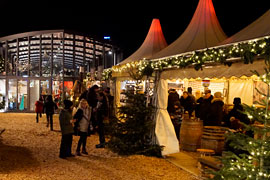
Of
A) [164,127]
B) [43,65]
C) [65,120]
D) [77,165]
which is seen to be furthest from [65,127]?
[43,65]

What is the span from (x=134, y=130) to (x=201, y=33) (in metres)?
3.19

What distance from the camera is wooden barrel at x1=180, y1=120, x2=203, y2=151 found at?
8922mm

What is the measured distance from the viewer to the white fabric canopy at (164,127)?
835 centimetres

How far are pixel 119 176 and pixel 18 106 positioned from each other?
688 inches

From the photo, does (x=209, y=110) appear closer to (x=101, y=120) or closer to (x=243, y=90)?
(x=101, y=120)

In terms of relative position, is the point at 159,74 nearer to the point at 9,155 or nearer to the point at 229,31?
the point at 9,155

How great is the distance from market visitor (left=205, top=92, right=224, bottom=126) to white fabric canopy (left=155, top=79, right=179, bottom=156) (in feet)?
3.86

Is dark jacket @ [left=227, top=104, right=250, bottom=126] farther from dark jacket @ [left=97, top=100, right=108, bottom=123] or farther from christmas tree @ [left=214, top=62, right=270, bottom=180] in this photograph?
christmas tree @ [left=214, top=62, right=270, bottom=180]

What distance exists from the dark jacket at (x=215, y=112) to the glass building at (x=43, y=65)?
1412cm

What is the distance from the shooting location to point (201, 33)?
27.7 feet

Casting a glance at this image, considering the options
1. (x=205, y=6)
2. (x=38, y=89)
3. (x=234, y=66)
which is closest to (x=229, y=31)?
(x=38, y=89)

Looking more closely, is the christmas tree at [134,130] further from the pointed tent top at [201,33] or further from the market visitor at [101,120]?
the pointed tent top at [201,33]

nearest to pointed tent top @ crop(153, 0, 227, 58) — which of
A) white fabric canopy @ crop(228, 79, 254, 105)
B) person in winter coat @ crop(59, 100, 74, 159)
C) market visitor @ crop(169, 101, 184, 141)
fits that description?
market visitor @ crop(169, 101, 184, 141)

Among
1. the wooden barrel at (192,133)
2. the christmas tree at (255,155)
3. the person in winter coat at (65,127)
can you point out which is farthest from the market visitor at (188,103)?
the christmas tree at (255,155)
